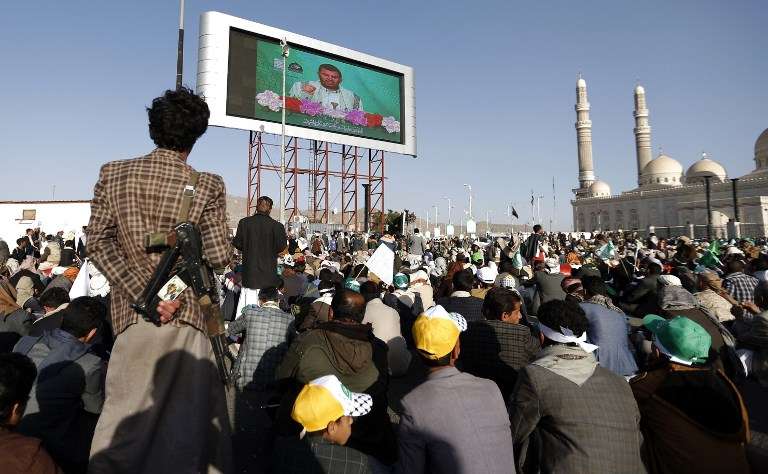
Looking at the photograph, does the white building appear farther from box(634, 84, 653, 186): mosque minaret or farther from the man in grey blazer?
box(634, 84, 653, 186): mosque minaret

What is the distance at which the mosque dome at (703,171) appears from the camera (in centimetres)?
6488

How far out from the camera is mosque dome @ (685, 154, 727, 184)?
213 feet

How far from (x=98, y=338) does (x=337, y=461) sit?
3226 millimetres

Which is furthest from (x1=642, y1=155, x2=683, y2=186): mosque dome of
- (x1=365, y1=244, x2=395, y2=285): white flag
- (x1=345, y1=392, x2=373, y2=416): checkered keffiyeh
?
(x1=345, y1=392, x2=373, y2=416): checkered keffiyeh

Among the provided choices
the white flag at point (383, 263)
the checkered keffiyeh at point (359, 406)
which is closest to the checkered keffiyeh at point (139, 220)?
the checkered keffiyeh at point (359, 406)

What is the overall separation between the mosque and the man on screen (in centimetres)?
3531

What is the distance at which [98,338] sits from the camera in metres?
4.30

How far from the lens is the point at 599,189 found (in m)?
73.8

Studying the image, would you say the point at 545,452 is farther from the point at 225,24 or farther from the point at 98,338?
the point at 225,24

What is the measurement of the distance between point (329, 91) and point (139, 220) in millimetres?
27760

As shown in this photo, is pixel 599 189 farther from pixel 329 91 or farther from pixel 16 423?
pixel 16 423

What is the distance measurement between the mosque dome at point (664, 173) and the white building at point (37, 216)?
70.4m

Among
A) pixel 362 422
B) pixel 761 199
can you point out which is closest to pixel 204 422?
pixel 362 422

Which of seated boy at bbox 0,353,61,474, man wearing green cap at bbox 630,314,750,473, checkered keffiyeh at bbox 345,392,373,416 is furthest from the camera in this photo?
man wearing green cap at bbox 630,314,750,473
